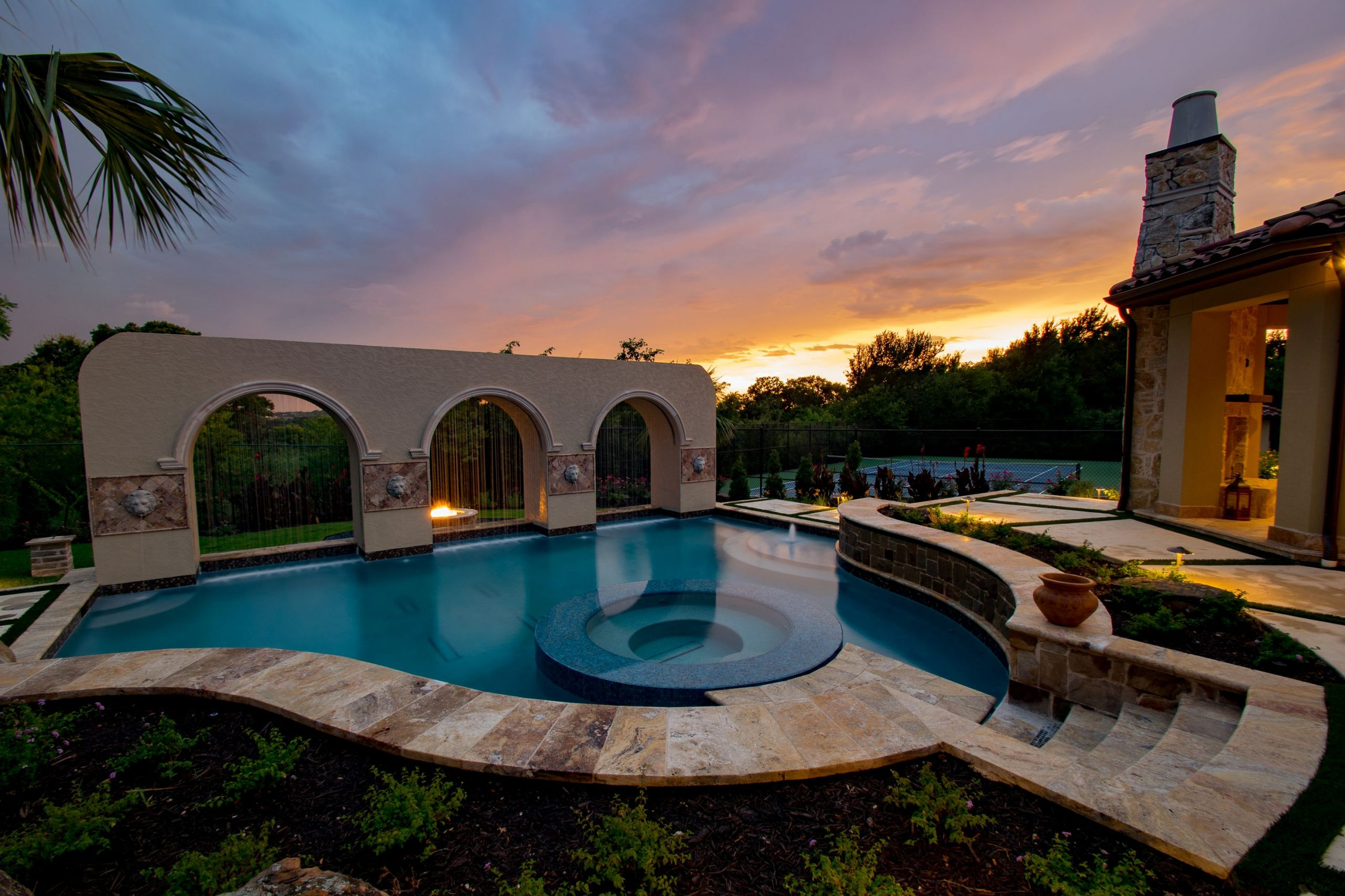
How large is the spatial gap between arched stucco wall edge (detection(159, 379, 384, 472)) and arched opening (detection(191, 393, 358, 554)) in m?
0.39

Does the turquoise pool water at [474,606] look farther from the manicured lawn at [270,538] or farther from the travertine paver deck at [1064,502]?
the travertine paver deck at [1064,502]

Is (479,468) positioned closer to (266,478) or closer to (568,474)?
(568,474)

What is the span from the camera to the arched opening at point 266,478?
34.0ft

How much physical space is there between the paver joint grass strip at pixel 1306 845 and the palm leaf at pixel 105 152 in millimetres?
6077

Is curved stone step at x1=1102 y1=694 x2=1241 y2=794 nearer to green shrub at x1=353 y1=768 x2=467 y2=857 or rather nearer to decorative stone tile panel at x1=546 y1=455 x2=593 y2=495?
green shrub at x1=353 y1=768 x2=467 y2=857

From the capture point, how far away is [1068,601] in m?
4.01

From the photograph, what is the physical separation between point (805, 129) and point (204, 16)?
8920 mm

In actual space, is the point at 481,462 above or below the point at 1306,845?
above

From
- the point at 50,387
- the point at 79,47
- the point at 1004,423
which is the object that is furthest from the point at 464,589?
the point at 1004,423

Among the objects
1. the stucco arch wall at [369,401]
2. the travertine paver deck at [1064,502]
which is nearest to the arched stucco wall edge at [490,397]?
the stucco arch wall at [369,401]

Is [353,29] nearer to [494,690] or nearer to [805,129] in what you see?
[805,129]

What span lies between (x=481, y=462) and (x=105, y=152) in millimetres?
10177

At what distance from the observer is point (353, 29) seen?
8148 mm

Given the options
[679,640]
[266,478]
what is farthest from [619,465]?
[679,640]
